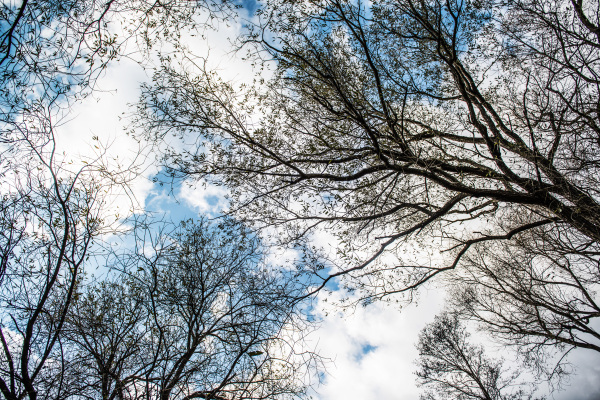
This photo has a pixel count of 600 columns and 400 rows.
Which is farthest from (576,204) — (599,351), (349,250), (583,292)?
(599,351)

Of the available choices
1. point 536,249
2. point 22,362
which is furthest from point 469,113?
point 22,362

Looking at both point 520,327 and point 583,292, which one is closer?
Result: point 583,292

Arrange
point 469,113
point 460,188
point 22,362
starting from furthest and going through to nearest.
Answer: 1. point 469,113
2. point 460,188
3. point 22,362

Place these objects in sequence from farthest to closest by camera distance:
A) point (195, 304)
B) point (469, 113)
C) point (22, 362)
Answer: point (469, 113) → point (195, 304) → point (22, 362)

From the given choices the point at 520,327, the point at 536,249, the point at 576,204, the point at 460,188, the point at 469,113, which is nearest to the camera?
the point at 576,204

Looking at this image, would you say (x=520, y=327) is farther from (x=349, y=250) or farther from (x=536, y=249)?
(x=349, y=250)

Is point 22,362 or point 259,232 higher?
point 259,232

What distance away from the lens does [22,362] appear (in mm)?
3484

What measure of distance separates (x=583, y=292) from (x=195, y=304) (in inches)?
442

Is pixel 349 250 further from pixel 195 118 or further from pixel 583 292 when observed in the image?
pixel 583 292

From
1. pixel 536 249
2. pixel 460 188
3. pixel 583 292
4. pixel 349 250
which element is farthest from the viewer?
pixel 583 292

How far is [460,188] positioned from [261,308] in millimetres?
4813

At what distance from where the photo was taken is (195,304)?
6.18m

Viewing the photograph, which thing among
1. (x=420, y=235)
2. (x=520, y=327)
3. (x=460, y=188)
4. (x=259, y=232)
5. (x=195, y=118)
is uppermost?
(x=195, y=118)
